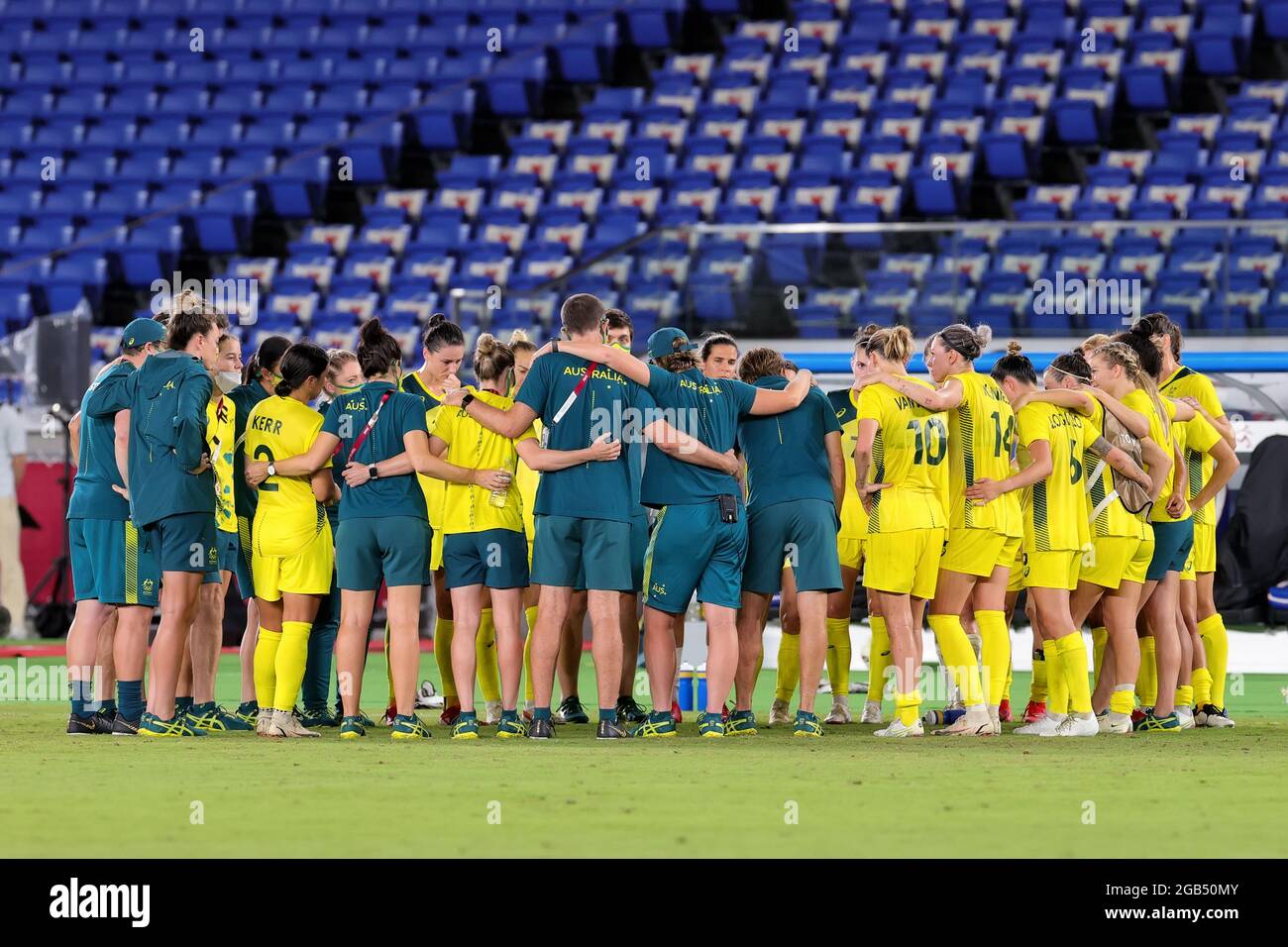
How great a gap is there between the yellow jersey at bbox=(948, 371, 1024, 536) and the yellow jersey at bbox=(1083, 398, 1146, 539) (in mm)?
435

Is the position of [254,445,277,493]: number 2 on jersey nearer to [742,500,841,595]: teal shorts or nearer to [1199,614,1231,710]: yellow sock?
[742,500,841,595]: teal shorts

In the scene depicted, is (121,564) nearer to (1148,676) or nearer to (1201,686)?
(1148,676)

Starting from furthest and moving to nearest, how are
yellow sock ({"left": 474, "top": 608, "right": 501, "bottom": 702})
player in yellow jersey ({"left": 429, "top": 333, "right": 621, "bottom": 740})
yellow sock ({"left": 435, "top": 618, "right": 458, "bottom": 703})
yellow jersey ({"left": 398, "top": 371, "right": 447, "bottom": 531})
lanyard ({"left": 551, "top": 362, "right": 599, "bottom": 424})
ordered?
yellow sock ({"left": 435, "top": 618, "right": 458, "bottom": 703}) < yellow sock ({"left": 474, "top": 608, "right": 501, "bottom": 702}) < yellow jersey ({"left": 398, "top": 371, "right": 447, "bottom": 531}) < player in yellow jersey ({"left": 429, "top": 333, "right": 621, "bottom": 740}) < lanyard ({"left": 551, "top": 362, "right": 599, "bottom": 424})

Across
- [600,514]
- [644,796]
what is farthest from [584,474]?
[644,796]

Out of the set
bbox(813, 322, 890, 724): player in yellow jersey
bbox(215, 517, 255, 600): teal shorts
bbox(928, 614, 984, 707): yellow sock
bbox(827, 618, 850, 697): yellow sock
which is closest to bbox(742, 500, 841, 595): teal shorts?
bbox(928, 614, 984, 707): yellow sock

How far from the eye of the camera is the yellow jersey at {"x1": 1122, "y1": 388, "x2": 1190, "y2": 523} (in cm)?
917

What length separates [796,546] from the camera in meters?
8.89

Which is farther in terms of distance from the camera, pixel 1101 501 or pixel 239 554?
pixel 1101 501

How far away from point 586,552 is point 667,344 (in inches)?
56.9

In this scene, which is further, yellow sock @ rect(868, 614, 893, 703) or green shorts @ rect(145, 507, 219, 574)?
yellow sock @ rect(868, 614, 893, 703)

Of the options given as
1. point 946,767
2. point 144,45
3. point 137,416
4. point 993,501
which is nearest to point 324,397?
point 137,416

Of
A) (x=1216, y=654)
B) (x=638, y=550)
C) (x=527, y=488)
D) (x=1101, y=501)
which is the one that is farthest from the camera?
(x=527, y=488)

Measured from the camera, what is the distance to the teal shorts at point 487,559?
8680mm
